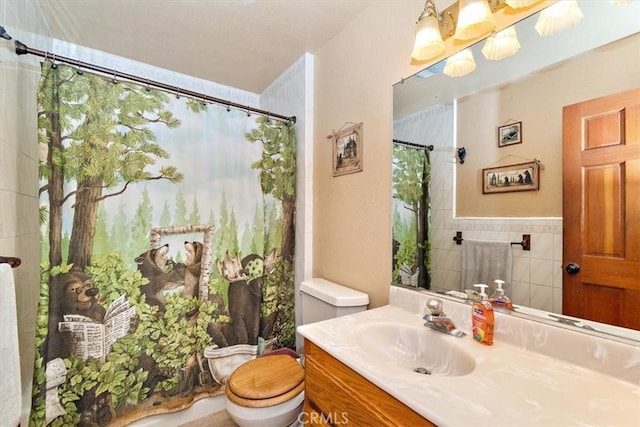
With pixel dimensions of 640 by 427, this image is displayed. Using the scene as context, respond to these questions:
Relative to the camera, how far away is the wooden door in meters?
0.68

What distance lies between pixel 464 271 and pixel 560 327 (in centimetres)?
33

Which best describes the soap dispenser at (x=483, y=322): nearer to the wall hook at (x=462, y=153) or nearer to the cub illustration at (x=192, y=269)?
the wall hook at (x=462, y=153)

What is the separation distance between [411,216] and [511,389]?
749 mm

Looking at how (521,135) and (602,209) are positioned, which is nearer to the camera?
(602,209)

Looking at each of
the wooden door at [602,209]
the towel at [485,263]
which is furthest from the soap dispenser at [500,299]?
the wooden door at [602,209]

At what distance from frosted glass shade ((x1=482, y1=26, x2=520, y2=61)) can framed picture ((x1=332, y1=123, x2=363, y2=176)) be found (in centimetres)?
64

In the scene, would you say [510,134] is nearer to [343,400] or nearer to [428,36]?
[428,36]

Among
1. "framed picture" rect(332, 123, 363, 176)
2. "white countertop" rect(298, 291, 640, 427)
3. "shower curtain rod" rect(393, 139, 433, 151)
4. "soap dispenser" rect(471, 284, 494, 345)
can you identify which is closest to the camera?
"white countertop" rect(298, 291, 640, 427)

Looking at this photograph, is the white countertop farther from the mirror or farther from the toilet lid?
the toilet lid

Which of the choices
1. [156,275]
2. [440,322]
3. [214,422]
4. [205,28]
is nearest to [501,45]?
[440,322]

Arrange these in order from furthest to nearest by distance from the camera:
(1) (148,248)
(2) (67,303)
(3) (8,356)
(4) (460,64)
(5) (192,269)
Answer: (5) (192,269)
(1) (148,248)
(2) (67,303)
(4) (460,64)
(3) (8,356)

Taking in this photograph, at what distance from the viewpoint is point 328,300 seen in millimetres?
1393

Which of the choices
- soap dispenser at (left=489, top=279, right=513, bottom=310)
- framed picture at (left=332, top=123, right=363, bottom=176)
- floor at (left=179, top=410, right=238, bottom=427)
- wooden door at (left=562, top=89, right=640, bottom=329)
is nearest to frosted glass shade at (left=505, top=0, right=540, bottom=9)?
wooden door at (left=562, top=89, right=640, bottom=329)

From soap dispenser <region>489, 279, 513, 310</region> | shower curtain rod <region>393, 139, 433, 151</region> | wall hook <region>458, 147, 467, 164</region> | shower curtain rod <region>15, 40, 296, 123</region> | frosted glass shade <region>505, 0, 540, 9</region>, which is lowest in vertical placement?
soap dispenser <region>489, 279, 513, 310</region>
